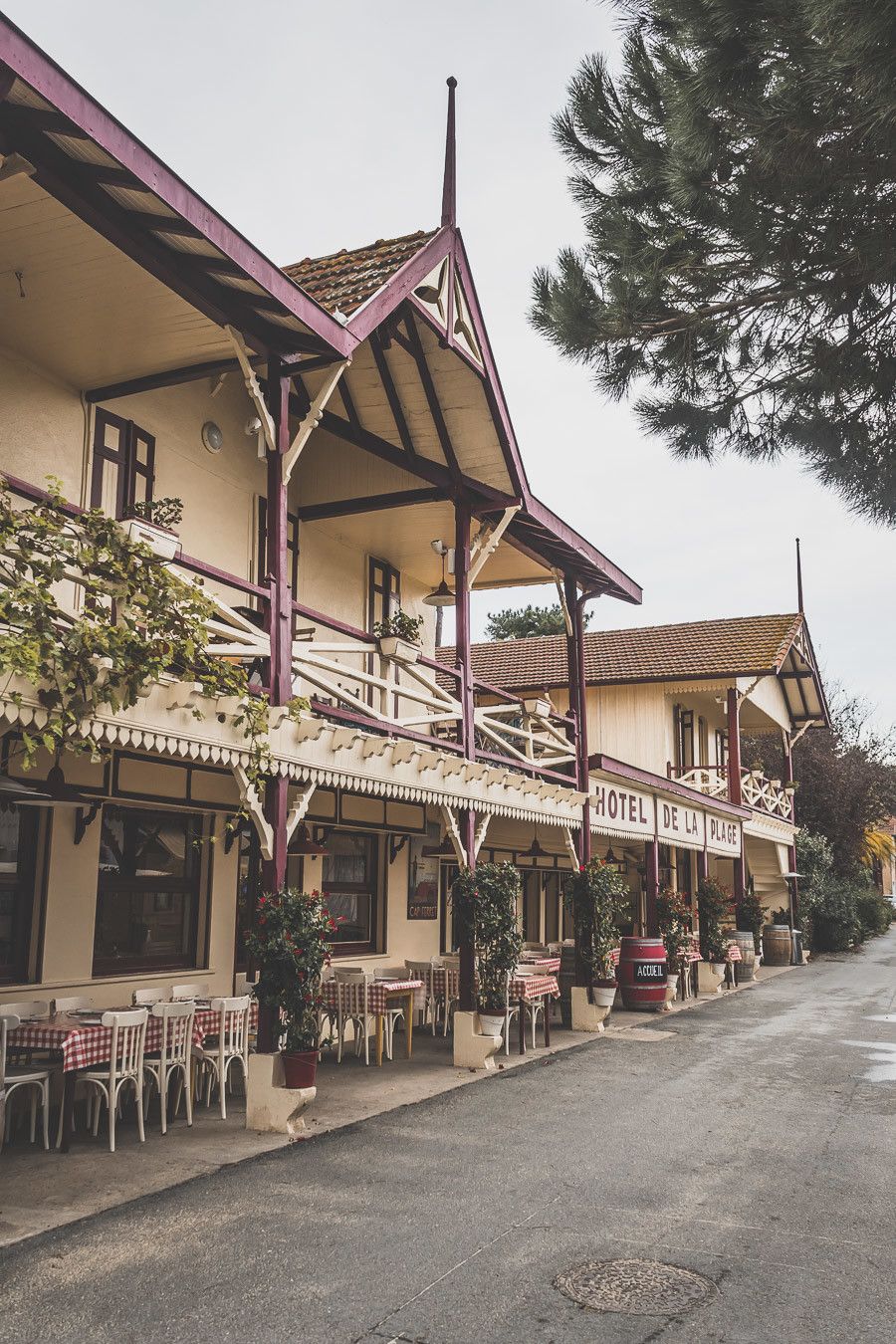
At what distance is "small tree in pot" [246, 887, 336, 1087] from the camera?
8211 millimetres

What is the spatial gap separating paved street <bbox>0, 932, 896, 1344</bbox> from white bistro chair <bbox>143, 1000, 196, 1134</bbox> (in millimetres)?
1049

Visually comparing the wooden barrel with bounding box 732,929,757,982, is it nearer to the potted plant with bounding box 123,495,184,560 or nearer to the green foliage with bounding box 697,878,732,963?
the green foliage with bounding box 697,878,732,963

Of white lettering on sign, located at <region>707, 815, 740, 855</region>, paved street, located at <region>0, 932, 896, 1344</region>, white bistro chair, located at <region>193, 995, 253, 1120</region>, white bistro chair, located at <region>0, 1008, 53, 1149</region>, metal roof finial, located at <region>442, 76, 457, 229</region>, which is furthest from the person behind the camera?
white lettering on sign, located at <region>707, 815, 740, 855</region>

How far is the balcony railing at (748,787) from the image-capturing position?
24.2 metres

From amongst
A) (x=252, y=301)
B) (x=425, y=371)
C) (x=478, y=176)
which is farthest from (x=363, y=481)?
(x=252, y=301)

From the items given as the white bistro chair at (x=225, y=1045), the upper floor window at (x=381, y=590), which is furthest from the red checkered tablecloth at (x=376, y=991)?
the upper floor window at (x=381, y=590)

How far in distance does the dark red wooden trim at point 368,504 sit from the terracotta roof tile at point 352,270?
8.27 ft

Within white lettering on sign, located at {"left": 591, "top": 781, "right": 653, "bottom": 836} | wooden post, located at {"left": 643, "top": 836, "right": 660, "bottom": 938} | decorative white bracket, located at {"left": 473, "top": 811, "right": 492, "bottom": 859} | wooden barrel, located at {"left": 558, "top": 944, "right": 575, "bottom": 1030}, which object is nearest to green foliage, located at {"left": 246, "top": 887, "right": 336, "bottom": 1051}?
decorative white bracket, located at {"left": 473, "top": 811, "right": 492, "bottom": 859}

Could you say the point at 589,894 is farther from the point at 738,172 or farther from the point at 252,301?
the point at 738,172

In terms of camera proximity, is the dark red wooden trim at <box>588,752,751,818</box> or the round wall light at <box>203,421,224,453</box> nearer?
the round wall light at <box>203,421,224,453</box>

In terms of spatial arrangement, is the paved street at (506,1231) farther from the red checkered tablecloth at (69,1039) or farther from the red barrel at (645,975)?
the red barrel at (645,975)

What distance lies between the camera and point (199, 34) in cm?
1036

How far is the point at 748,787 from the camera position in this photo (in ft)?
85.7

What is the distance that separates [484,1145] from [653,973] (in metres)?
9.03
